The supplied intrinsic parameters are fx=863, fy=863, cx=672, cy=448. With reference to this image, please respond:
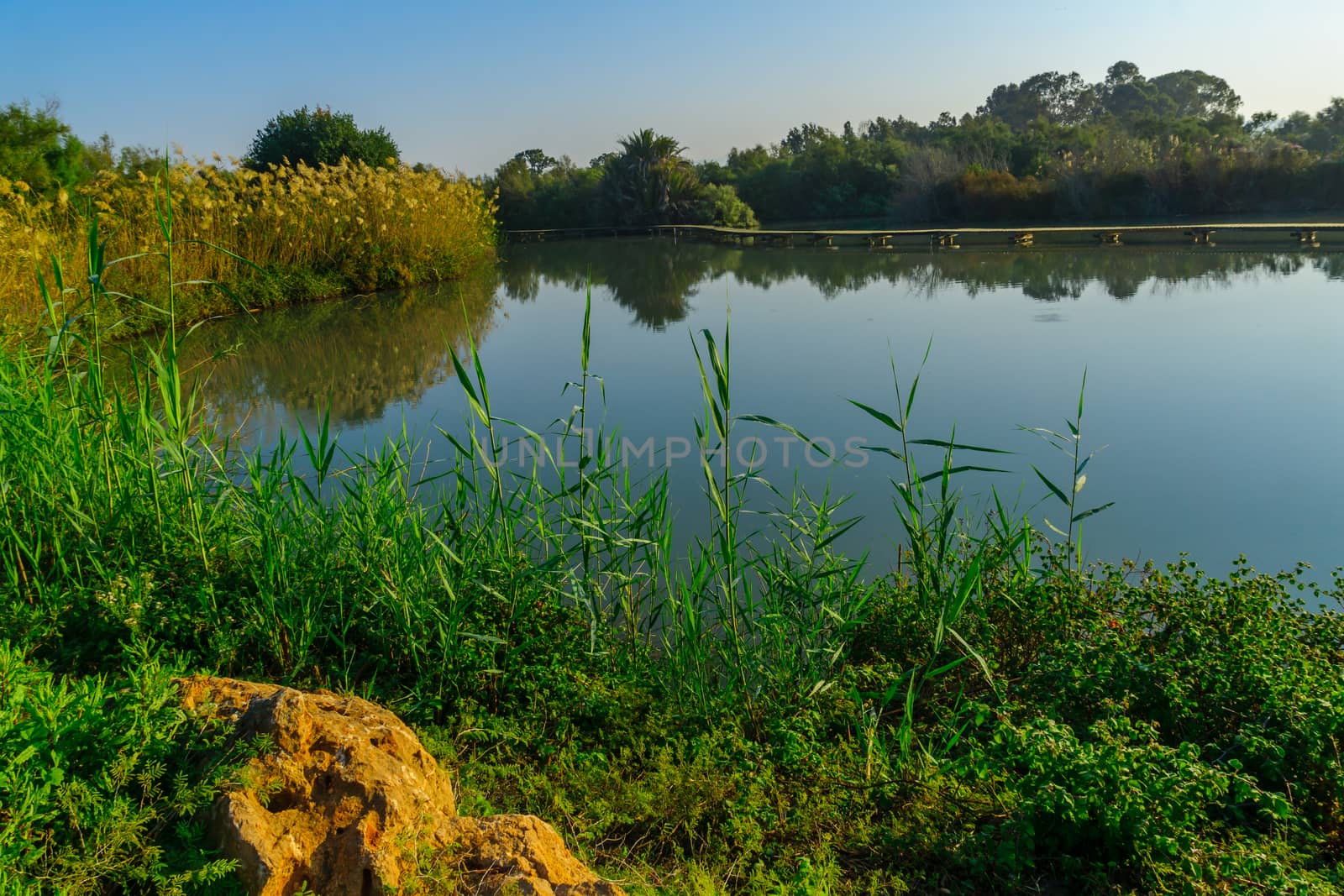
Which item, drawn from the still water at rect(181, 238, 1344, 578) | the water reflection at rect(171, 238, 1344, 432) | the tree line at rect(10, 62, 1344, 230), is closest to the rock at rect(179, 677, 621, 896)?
the still water at rect(181, 238, 1344, 578)

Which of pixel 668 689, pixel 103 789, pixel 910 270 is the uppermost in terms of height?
pixel 910 270

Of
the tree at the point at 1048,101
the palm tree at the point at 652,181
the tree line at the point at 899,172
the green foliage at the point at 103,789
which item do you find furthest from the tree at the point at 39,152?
the tree at the point at 1048,101

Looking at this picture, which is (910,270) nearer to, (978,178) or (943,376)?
(943,376)

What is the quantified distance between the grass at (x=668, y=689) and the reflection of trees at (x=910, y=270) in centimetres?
583

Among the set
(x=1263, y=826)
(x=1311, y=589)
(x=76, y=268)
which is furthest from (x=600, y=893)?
(x=76, y=268)

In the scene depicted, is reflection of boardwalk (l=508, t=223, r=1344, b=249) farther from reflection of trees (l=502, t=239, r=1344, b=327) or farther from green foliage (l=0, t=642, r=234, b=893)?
green foliage (l=0, t=642, r=234, b=893)

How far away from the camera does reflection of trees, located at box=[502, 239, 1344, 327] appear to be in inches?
390

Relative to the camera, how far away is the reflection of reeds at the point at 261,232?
701 centimetres

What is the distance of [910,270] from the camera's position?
39.7 ft

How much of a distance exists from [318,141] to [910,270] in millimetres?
14288

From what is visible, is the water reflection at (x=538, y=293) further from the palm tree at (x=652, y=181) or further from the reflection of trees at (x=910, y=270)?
the palm tree at (x=652, y=181)

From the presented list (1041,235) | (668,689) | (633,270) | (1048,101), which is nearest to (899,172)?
(1041,235)

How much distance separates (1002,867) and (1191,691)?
0.65m

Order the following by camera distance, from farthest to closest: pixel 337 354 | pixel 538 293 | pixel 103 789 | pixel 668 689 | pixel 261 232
A: pixel 538 293 → pixel 261 232 → pixel 337 354 → pixel 668 689 → pixel 103 789
